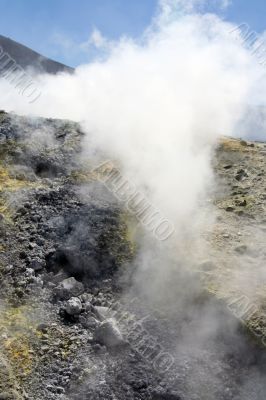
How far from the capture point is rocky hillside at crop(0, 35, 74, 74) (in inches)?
3172

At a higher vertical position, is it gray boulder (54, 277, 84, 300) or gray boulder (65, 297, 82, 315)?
gray boulder (54, 277, 84, 300)

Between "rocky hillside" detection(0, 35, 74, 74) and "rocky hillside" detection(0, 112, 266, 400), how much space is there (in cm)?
6543

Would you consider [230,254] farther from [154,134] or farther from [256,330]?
[154,134]

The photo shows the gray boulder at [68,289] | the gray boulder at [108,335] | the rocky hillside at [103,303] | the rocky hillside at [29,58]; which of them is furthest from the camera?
the rocky hillside at [29,58]

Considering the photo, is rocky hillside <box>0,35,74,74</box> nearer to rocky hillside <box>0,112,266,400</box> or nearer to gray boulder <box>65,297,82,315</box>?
rocky hillside <box>0,112,266,400</box>

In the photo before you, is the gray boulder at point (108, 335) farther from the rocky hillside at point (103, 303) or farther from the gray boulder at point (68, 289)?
the gray boulder at point (68, 289)

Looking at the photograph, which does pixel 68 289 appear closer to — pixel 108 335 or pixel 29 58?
pixel 108 335

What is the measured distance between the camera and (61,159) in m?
20.5

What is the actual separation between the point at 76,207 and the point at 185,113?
9.03 m

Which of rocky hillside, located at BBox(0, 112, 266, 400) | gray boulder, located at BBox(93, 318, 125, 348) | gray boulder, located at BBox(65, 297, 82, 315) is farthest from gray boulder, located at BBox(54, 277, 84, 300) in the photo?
gray boulder, located at BBox(93, 318, 125, 348)

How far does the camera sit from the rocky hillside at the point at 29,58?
8056cm

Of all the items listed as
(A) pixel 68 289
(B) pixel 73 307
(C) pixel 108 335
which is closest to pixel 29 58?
(A) pixel 68 289

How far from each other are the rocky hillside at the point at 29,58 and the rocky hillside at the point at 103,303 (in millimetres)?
65428

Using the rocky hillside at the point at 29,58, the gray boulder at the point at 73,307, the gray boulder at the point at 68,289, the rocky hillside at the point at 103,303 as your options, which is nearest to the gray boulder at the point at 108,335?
the rocky hillside at the point at 103,303
